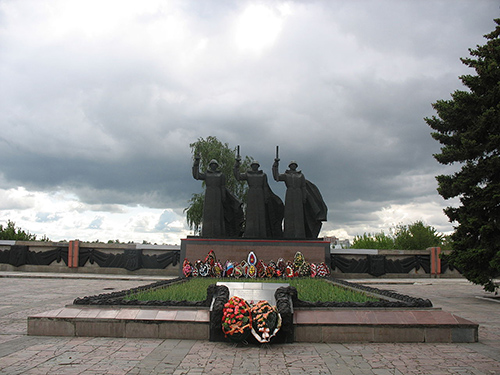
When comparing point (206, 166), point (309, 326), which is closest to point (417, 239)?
point (206, 166)

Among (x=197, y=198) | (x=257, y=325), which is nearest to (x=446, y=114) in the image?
(x=257, y=325)

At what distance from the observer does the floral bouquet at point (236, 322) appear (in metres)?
6.02

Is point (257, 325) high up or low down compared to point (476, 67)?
down

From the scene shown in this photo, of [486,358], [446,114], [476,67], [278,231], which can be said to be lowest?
[486,358]

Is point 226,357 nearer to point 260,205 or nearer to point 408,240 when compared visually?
point 260,205

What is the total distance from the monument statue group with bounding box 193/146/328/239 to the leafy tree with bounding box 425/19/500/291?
622 centimetres

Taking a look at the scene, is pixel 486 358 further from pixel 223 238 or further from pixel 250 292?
pixel 223 238

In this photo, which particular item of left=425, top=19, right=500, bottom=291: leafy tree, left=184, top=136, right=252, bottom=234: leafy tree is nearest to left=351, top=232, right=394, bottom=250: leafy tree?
left=184, top=136, right=252, bottom=234: leafy tree

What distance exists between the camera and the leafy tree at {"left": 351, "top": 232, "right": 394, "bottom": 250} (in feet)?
120

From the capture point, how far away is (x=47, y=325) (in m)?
6.52

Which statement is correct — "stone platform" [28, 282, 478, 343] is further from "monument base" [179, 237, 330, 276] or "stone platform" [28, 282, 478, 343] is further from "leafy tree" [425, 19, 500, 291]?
"monument base" [179, 237, 330, 276]

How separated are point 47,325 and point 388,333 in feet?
16.5

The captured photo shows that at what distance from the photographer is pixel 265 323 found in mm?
6031

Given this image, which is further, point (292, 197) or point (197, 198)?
point (197, 198)
